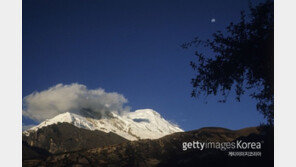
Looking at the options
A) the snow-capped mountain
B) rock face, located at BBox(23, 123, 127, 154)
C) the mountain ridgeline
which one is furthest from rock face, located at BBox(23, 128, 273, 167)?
rock face, located at BBox(23, 123, 127, 154)

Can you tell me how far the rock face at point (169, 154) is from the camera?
1213 centimetres

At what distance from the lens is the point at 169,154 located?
46.9 ft

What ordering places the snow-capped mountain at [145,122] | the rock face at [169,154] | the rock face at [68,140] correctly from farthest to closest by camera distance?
the rock face at [68,140], the snow-capped mountain at [145,122], the rock face at [169,154]

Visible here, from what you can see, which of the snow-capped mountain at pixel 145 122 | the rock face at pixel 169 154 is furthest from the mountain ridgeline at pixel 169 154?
the snow-capped mountain at pixel 145 122

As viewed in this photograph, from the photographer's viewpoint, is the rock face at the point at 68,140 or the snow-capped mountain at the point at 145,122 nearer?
the snow-capped mountain at the point at 145,122

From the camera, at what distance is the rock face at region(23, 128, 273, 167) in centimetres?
1213

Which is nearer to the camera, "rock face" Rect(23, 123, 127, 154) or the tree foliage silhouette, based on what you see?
the tree foliage silhouette

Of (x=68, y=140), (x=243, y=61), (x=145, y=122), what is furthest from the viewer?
(x=68, y=140)

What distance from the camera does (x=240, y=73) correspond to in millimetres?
13344

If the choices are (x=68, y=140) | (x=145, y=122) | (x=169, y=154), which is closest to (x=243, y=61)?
(x=169, y=154)

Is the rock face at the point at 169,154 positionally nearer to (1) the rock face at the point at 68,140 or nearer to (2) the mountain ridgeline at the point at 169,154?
(2) the mountain ridgeline at the point at 169,154

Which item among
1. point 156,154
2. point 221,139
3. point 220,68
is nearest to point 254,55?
point 220,68

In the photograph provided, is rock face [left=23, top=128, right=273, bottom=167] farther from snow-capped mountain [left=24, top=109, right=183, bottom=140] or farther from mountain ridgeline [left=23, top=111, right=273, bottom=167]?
snow-capped mountain [left=24, top=109, right=183, bottom=140]

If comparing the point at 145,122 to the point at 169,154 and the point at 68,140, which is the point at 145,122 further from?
the point at 68,140
